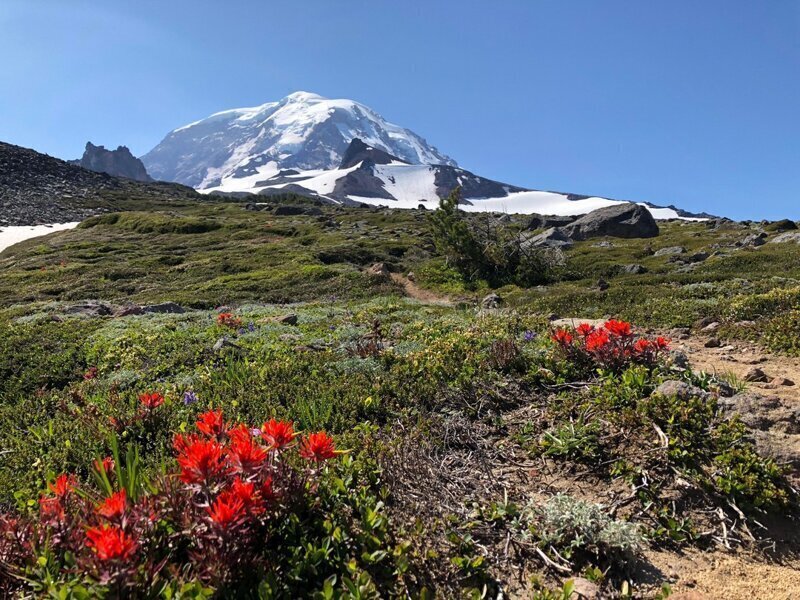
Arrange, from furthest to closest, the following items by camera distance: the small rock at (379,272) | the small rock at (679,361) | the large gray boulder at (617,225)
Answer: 1. the large gray boulder at (617,225)
2. the small rock at (379,272)
3. the small rock at (679,361)

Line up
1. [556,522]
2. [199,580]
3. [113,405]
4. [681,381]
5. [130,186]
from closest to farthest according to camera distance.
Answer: [199,580] < [556,522] < [681,381] < [113,405] < [130,186]

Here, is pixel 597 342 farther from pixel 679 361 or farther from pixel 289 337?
pixel 289 337

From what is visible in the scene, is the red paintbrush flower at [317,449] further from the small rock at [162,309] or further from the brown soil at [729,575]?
the small rock at [162,309]

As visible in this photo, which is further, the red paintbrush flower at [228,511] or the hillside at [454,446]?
the hillside at [454,446]

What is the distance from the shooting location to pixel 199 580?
2.61 meters

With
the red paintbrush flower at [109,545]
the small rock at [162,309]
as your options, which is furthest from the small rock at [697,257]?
the red paintbrush flower at [109,545]

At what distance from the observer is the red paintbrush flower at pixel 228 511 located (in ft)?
8.29

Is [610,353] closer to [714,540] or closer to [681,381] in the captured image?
[681,381]

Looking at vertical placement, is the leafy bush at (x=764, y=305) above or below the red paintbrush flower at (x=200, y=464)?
above

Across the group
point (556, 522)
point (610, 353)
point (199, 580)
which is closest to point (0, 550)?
point (199, 580)

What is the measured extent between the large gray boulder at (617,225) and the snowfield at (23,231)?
70799mm

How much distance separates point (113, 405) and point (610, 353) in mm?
7266

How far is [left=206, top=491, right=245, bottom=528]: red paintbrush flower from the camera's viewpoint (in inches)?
99.4

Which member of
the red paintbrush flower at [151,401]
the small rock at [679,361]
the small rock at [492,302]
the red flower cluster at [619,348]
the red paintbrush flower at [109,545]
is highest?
the red flower cluster at [619,348]
